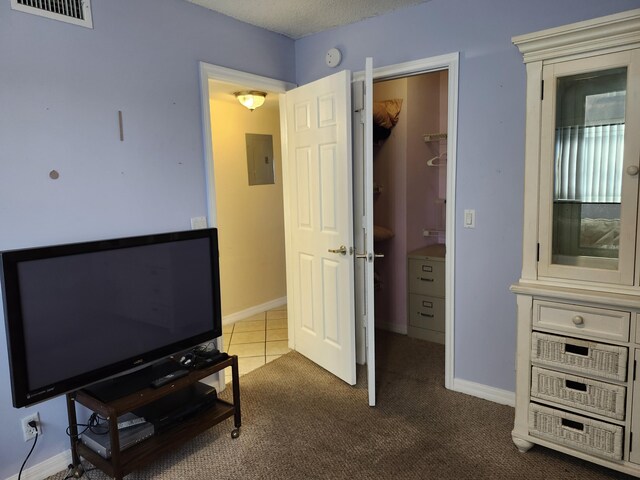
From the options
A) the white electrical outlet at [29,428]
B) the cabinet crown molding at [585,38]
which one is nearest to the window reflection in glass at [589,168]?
the cabinet crown molding at [585,38]

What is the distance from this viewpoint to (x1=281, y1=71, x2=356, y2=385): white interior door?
2.79 m

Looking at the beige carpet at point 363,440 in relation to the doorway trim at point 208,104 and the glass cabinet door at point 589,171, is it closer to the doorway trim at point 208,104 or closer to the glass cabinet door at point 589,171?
the glass cabinet door at point 589,171

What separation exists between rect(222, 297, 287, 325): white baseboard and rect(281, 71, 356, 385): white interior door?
3.56 ft

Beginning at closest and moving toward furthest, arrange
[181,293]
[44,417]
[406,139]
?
[44,417], [181,293], [406,139]

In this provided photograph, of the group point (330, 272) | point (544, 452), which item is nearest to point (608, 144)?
point (544, 452)

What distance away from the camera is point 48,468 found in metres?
2.13

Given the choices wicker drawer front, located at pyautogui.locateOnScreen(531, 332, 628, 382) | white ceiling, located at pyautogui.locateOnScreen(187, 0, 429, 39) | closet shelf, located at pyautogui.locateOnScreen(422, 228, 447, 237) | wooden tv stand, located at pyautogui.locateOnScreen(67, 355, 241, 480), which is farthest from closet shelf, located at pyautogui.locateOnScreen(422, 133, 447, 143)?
wooden tv stand, located at pyautogui.locateOnScreen(67, 355, 241, 480)

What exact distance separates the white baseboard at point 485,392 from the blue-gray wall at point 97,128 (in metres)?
2.00

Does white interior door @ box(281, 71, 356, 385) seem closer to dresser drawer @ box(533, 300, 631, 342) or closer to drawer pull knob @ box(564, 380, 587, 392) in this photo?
dresser drawer @ box(533, 300, 631, 342)

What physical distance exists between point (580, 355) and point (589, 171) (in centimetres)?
83

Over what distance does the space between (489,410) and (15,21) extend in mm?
3132

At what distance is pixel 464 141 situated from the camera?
2.63 metres

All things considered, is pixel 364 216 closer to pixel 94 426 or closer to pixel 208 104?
pixel 208 104

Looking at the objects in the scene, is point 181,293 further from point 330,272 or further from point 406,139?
point 406,139
